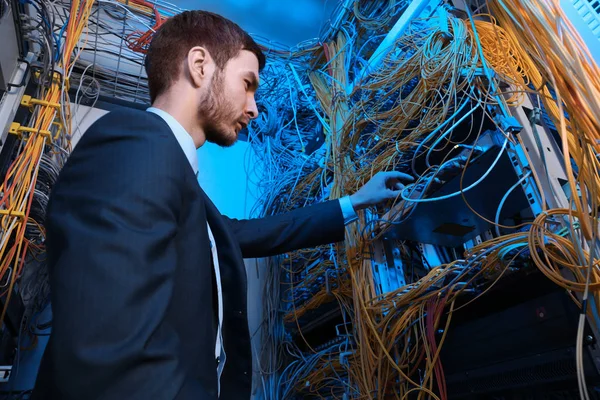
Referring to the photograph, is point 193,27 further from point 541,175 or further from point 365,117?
point 541,175

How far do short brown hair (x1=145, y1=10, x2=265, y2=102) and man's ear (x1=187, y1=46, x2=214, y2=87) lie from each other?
25 millimetres

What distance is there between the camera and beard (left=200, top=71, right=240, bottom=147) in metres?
0.72

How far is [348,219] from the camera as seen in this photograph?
106cm

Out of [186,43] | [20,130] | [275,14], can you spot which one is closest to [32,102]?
[20,130]

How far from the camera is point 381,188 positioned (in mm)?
996

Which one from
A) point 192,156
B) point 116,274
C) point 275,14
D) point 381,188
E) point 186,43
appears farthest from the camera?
point 275,14

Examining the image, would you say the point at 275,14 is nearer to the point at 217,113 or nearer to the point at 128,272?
the point at 217,113

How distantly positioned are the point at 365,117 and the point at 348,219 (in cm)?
33

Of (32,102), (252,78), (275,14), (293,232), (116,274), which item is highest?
(275,14)

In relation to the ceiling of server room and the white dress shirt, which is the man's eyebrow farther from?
the ceiling of server room

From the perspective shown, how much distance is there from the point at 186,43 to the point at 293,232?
0.53 m

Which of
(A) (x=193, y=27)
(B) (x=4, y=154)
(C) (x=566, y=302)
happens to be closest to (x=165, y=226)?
(A) (x=193, y=27)

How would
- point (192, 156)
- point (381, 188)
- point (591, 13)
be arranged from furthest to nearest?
point (381, 188), point (192, 156), point (591, 13)

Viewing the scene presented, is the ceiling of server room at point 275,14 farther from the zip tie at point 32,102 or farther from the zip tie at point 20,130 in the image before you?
the zip tie at point 20,130
